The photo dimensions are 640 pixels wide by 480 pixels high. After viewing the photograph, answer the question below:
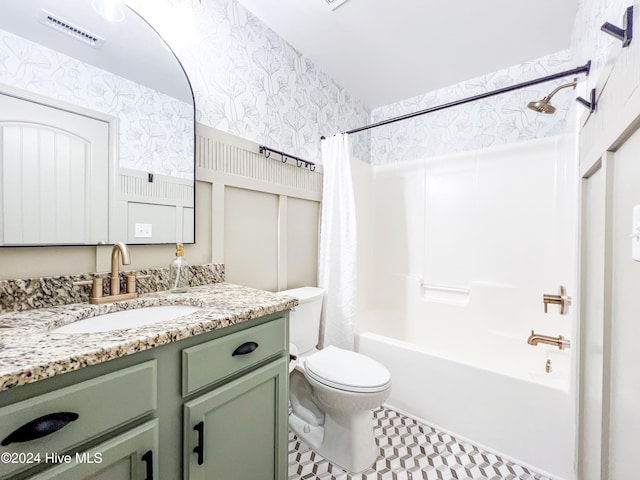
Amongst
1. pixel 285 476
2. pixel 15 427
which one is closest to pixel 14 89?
pixel 15 427

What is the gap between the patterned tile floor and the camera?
50.1 inches

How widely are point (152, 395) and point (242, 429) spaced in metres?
0.35

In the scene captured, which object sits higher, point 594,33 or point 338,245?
point 594,33

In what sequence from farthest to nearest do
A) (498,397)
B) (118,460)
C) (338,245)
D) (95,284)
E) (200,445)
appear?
(338,245) → (498,397) → (95,284) → (200,445) → (118,460)

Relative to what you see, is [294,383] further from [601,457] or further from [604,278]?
[604,278]

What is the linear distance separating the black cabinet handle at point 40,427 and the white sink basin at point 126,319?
0.36 meters

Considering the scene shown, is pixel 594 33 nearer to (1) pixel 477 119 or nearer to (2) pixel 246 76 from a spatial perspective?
(1) pixel 477 119

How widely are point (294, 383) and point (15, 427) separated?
128cm

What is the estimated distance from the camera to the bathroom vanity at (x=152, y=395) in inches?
20.2

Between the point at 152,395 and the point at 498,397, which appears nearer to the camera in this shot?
the point at 152,395

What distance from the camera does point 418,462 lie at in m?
1.35

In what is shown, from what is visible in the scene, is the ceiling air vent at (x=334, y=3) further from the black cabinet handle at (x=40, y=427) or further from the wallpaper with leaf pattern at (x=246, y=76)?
the black cabinet handle at (x=40, y=427)

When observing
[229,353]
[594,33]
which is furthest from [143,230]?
[594,33]

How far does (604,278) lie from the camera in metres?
0.74
